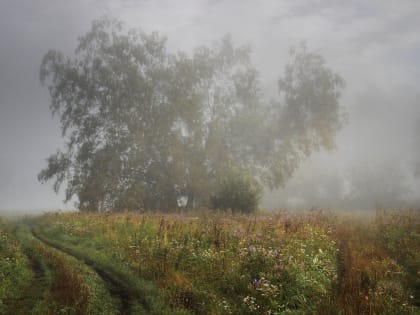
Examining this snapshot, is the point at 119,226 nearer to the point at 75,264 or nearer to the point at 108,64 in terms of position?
the point at 75,264

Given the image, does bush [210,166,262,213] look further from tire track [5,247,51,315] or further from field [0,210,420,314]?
tire track [5,247,51,315]

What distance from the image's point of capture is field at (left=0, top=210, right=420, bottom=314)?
991 centimetres

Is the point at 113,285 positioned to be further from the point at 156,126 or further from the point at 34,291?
the point at 156,126

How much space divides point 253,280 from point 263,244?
2647mm

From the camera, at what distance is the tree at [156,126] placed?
34.6 meters

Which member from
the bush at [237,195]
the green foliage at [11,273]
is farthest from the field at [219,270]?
→ the bush at [237,195]

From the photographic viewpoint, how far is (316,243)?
47.0 ft

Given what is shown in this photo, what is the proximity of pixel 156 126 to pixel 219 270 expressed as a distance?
2586 centimetres

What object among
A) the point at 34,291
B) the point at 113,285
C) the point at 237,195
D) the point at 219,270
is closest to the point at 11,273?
the point at 34,291

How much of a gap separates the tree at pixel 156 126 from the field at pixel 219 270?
1699cm

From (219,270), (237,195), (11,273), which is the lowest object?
(11,273)

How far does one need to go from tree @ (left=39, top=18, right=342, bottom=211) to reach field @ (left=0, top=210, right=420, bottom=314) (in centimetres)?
1699

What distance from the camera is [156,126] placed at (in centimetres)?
3638

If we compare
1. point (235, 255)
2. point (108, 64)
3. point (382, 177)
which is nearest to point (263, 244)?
point (235, 255)
